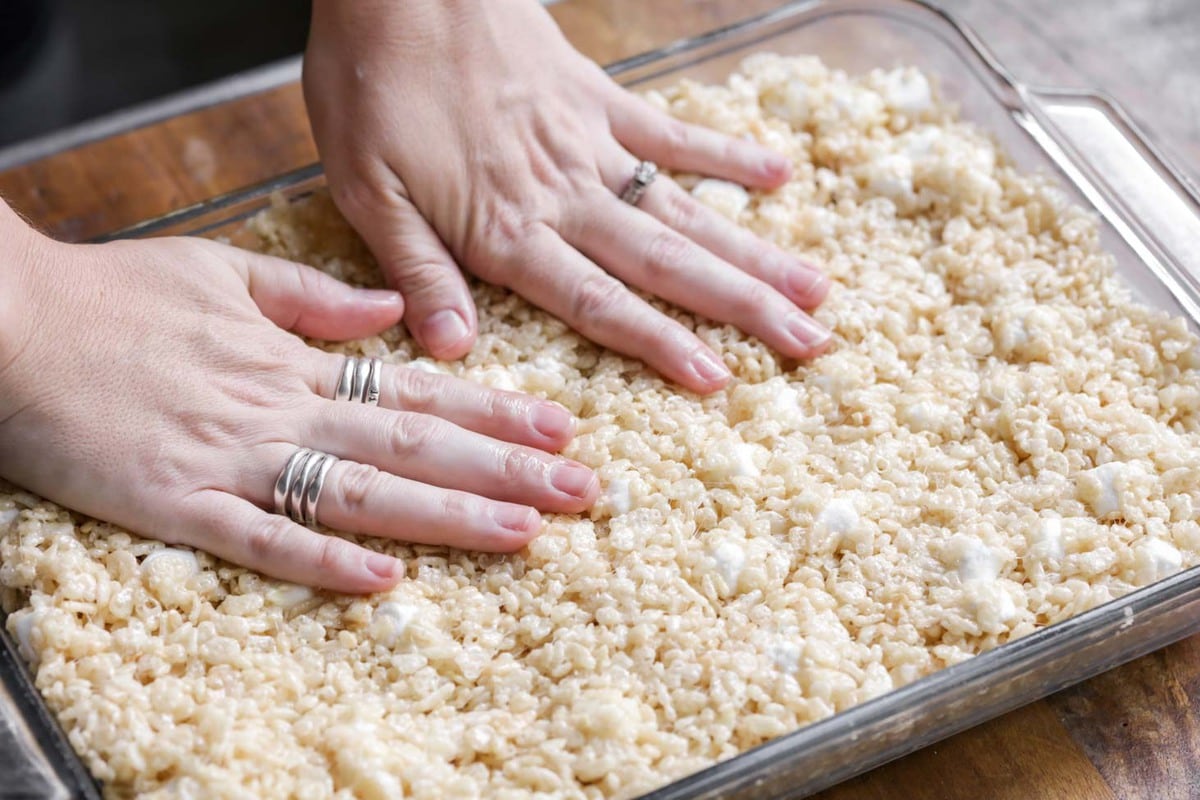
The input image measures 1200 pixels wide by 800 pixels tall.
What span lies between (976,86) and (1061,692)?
726mm

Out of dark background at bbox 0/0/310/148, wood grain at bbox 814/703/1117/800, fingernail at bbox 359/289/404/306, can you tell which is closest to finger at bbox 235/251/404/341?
fingernail at bbox 359/289/404/306

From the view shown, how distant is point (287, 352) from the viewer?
3.59 feet

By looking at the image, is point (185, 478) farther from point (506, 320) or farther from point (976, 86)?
point (976, 86)

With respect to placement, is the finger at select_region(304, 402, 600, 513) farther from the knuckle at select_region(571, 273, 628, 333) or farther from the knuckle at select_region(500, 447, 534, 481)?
the knuckle at select_region(571, 273, 628, 333)

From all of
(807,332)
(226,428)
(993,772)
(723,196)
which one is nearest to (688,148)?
(723,196)

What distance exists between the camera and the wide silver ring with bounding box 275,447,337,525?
3.30ft

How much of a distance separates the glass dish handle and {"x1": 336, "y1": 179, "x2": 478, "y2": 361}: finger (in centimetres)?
68

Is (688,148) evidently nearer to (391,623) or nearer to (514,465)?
(514,465)

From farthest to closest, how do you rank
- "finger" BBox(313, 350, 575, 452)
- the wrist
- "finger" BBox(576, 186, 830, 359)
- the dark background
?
the dark background < "finger" BBox(576, 186, 830, 359) < "finger" BBox(313, 350, 575, 452) < the wrist

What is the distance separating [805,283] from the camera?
1229 mm

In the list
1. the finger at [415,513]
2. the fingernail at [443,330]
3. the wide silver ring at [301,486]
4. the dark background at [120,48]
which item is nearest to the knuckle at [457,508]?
the finger at [415,513]

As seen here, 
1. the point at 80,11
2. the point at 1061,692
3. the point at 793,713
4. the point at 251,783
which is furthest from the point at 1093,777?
the point at 80,11

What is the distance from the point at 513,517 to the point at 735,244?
0.41 meters

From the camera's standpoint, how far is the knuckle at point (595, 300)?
1188 mm
